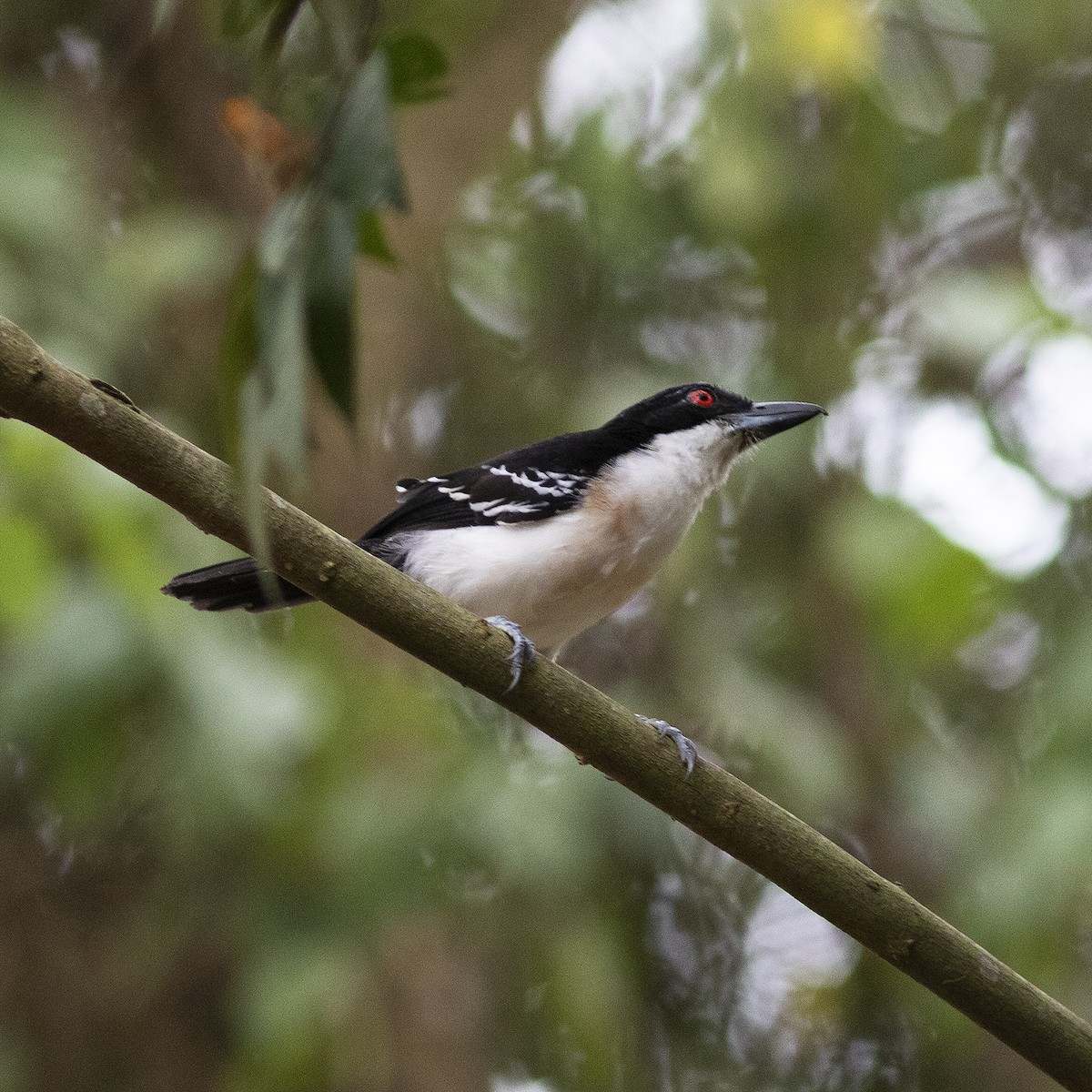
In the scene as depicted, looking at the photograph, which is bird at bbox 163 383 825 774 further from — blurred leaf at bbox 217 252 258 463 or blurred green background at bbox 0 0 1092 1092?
blurred leaf at bbox 217 252 258 463

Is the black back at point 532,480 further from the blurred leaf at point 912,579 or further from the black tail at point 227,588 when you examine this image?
the blurred leaf at point 912,579

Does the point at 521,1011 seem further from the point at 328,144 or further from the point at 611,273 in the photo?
the point at 328,144

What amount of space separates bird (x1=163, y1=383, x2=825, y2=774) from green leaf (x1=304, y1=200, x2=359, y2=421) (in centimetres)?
139

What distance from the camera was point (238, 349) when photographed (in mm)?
1812

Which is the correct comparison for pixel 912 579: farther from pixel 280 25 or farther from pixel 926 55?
pixel 280 25

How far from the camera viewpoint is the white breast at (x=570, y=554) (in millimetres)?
3449

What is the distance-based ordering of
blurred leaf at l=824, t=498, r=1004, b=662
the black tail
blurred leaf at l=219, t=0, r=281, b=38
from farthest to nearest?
blurred leaf at l=824, t=498, r=1004, b=662 → the black tail → blurred leaf at l=219, t=0, r=281, b=38

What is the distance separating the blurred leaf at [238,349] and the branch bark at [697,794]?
1.15 feet

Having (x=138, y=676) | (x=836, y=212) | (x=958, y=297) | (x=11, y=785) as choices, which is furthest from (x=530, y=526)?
(x=836, y=212)

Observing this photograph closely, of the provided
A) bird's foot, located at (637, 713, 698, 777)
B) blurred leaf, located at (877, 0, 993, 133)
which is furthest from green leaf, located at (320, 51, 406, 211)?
blurred leaf, located at (877, 0, 993, 133)

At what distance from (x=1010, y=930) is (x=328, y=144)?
2803 mm

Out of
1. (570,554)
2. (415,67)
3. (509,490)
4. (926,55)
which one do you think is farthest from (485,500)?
(926,55)

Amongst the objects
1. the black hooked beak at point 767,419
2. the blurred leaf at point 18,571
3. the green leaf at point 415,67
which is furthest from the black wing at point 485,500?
the green leaf at point 415,67

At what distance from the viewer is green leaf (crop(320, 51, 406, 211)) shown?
1787 mm
